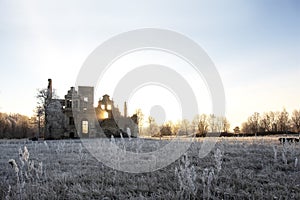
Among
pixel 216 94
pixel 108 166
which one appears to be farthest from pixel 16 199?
pixel 216 94

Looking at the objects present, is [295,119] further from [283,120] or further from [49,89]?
[49,89]

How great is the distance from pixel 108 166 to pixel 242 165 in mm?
3459

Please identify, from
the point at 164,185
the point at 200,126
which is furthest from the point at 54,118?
the point at 164,185

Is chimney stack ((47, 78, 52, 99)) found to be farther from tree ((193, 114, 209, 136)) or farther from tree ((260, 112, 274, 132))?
tree ((260, 112, 274, 132))

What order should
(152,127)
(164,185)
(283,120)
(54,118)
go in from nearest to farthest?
(164,185)
(54,118)
(152,127)
(283,120)

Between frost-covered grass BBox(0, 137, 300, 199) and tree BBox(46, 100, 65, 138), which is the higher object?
tree BBox(46, 100, 65, 138)

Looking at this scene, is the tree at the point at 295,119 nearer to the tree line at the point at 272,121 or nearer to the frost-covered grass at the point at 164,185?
the tree line at the point at 272,121

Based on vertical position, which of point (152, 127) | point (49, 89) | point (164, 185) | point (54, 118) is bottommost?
point (152, 127)

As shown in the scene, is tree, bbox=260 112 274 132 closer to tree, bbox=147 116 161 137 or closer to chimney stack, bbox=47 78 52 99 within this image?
tree, bbox=147 116 161 137

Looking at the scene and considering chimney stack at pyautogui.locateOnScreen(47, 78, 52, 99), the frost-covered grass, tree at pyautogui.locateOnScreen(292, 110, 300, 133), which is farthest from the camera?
tree at pyautogui.locateOnScreen(292, 110, 300, 133)

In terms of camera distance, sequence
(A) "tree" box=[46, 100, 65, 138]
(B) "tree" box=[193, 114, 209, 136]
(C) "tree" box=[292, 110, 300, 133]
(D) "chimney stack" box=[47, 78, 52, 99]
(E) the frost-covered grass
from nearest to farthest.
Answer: (E) the frost-covered grass, (B) "tree" box=[193, 114, 209, 136], (A) "tree" box=[46, 100, 65, 138], (D) "chimney stack" box=[47, 78, 52, 99], (C) "tree" box=[292, 110, 300, 133]

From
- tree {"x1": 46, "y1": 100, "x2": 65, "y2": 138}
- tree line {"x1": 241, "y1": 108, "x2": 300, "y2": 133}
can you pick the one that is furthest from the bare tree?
tree {"x1": 46, "y1": 100, "x2": 65, "y2": 138}

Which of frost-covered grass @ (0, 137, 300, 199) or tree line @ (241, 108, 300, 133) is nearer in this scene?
frost-covered grass @ (0, 137, 300, 199)

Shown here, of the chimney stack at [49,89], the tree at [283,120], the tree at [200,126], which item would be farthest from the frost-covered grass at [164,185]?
the tree at [283,120]
